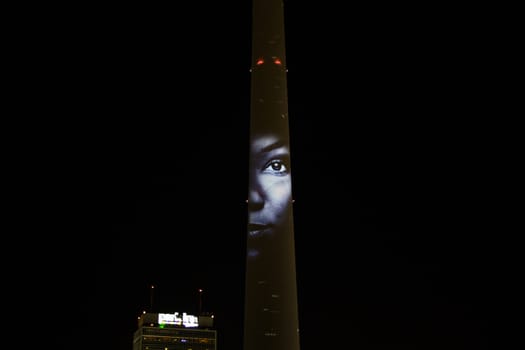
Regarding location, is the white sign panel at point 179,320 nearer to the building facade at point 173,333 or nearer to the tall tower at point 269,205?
the building facade at point 173,333

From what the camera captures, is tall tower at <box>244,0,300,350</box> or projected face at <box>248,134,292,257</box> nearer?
A: tall tower at <box>244,0,300,350</box>

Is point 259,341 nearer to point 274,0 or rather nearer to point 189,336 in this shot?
point 274,0

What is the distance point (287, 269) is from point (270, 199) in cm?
171

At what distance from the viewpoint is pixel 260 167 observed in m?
17.1

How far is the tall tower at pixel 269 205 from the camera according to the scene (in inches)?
612

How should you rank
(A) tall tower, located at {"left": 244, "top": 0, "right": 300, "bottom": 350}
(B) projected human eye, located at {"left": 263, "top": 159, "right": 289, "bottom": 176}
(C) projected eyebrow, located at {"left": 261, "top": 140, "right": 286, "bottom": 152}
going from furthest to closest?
(C) projected eyebrow, located at {"left": 261, "top": 140, "right": 286, "bottom": 152} → (B) projected human eye, located at {"left": 263, "top": 159, "right": 289, "bottom": 176} → (A) tall tower, located at {"left": 244, "top": 0, "right": 300, "bottom": 350}

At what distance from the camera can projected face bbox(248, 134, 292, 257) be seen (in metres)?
16.4

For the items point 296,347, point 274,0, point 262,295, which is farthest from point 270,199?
point 274,0

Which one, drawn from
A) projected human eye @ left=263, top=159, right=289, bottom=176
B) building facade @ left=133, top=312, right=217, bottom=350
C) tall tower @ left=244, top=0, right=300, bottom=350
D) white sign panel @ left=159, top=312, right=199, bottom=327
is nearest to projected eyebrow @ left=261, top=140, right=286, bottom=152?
tall tower @ left=244, top=0, right=300, bottom=350

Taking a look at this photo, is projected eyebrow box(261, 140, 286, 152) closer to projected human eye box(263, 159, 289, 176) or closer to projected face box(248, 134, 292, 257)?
projected face box(248, 134, 292, 257)

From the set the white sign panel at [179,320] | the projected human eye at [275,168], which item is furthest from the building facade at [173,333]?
the projected human eye at [275,168]

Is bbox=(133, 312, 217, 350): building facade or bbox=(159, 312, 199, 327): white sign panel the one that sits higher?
bbox=(159, 312, 199, 327): white sign panel

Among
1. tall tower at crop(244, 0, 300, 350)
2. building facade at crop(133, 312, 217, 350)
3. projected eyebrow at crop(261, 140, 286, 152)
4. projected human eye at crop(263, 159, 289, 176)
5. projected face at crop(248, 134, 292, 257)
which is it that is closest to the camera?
tall tower at crop(244, 0, 300, 350)

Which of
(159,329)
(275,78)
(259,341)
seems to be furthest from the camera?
(159,329)
